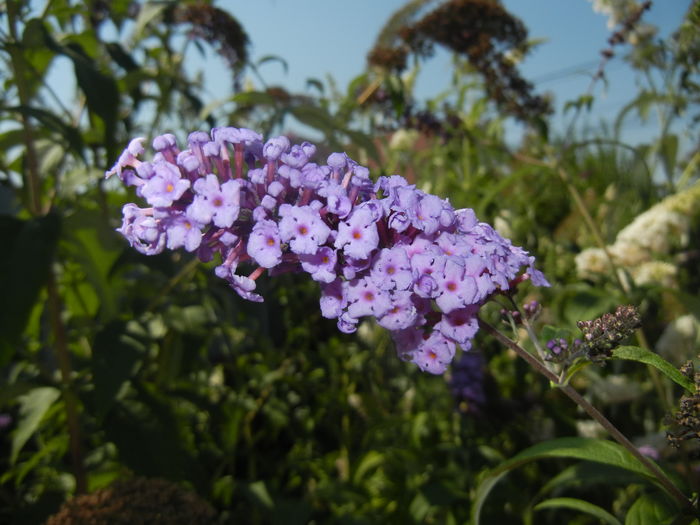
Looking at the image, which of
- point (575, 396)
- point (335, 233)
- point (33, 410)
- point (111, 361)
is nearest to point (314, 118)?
point (111, 361)

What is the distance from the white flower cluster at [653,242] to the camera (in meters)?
1.79

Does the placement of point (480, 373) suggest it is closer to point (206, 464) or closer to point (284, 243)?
point (206, 464)

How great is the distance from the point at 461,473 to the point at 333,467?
67 cm

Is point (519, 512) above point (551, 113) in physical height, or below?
below

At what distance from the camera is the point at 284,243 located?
69 centimetres

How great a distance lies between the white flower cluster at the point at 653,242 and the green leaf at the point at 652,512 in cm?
99

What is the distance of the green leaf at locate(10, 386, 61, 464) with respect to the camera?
135 cm

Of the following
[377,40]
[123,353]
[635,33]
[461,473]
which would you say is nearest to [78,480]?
[123,353]

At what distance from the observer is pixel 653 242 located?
→ 181 cm

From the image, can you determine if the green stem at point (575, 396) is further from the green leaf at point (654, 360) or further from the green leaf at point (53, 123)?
the green leaf at point (53, 123)

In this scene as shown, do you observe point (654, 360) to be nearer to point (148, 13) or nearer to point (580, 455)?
point (580, 455)

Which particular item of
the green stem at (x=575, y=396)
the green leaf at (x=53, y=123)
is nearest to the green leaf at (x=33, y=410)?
the green leaf at (x=53, y=123)

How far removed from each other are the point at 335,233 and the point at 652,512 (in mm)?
591

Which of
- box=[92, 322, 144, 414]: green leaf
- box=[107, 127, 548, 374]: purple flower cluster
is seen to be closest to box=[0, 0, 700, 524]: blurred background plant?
box=[92, 322, 144, 414]: green leaf
